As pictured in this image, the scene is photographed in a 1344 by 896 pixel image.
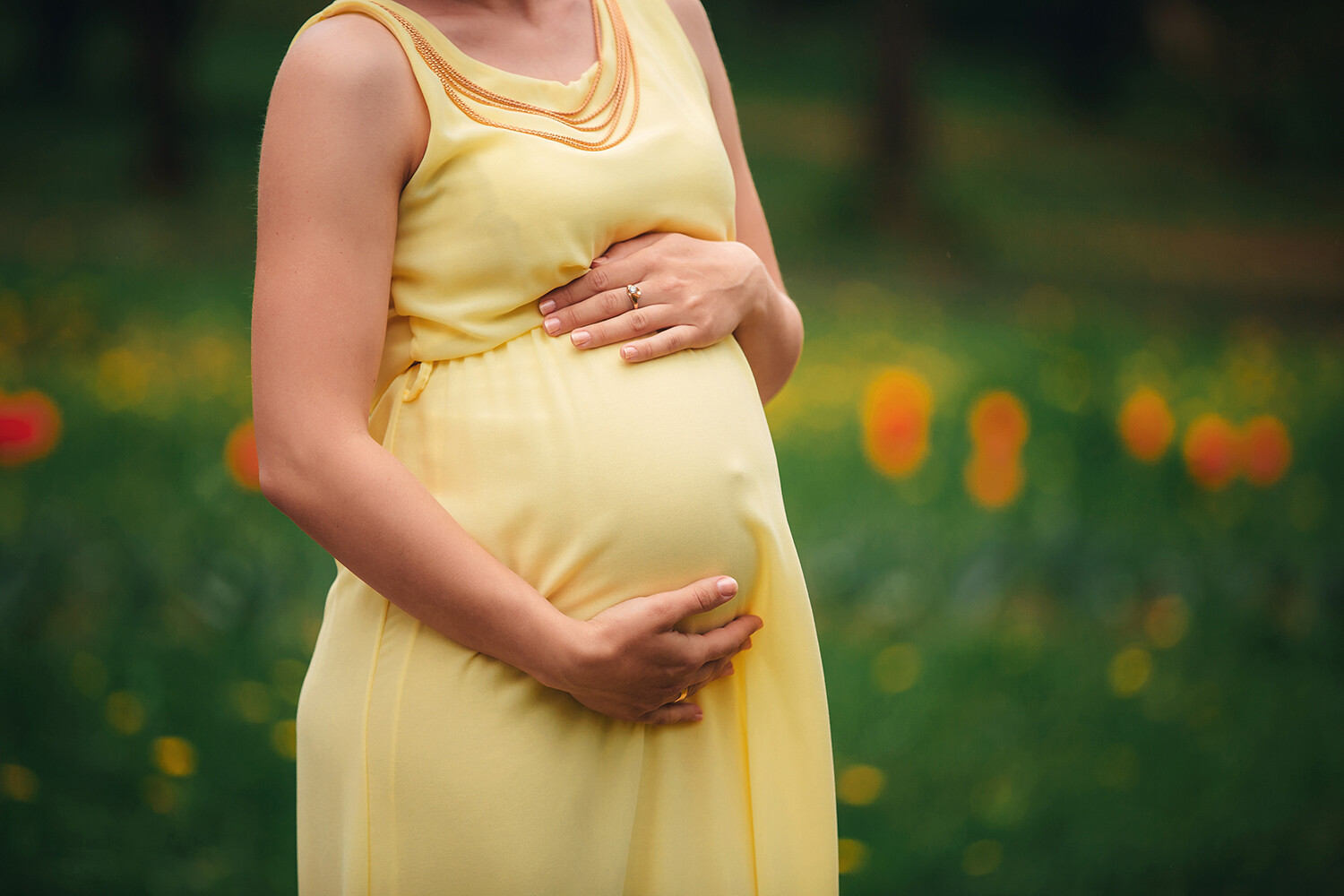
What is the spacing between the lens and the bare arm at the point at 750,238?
1576 millimetres

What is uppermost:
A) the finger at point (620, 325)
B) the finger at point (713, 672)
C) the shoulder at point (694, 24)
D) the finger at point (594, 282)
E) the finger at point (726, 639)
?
the shoulder at point (694, 24)

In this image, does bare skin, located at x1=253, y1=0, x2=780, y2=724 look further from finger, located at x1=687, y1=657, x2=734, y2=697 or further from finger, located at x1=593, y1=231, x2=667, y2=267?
finger, located at x1=593, y1=231, x2=667, y2=267

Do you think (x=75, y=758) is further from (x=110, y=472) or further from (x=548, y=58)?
(x=548, y=58)

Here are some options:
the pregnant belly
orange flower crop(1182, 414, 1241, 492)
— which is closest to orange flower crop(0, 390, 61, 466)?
the pregnant belly

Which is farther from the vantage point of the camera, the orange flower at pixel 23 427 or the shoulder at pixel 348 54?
the orange flower at pixel 23 427

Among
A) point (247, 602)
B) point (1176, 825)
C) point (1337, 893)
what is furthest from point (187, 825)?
point (1337, 893)

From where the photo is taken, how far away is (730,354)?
4.94ft

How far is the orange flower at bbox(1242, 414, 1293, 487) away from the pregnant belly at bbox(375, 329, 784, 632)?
2.71m

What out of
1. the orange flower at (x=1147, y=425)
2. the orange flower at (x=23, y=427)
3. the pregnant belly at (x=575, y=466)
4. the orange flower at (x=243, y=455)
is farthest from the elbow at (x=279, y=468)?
the orange flower at (x=1147, y=425)

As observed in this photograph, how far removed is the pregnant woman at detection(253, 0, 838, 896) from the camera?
3.98 feet

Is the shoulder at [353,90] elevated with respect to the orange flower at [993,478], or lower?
elevated

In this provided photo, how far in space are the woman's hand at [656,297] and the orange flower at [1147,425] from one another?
2343mm

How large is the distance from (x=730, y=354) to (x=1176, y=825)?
1952mm

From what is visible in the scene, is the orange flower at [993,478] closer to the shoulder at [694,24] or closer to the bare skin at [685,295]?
the bare skin at [685,295]
